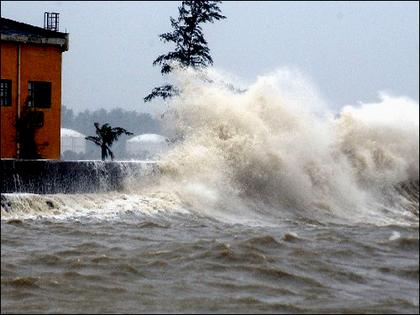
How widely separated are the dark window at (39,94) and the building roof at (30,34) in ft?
3.76

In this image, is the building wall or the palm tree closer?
the building wall

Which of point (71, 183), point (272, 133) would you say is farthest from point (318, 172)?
point (71, 183)

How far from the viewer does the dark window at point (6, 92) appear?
21.8 metres

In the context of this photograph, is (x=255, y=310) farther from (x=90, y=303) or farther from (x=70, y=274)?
(x=70, y=274)

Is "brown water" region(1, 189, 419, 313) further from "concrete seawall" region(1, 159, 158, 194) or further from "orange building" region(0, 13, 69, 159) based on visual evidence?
"orange building" region(0, 13, 69, 159)

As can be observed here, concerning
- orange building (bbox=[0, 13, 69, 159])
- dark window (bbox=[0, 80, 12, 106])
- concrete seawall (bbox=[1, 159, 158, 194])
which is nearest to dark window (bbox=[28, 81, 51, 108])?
orange building (bbox=[0, 13, 69, 159])

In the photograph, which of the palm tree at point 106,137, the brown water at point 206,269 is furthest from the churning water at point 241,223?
the palm tree at point 106,137

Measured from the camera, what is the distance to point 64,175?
1850 cm

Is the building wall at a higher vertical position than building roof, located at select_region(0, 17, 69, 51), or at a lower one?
lower

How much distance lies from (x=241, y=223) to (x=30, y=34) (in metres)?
9.48

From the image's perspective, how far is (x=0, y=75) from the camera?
2172 centimetres

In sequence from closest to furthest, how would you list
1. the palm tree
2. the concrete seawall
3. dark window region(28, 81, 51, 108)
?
1. the concrete seawall
2. dark window region(28, 81, 51, 108)
3. the palm tree

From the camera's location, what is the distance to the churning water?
8.27 m

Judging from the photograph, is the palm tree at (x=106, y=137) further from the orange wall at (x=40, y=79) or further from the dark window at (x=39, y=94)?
the dark window at (x=39, y=94)
